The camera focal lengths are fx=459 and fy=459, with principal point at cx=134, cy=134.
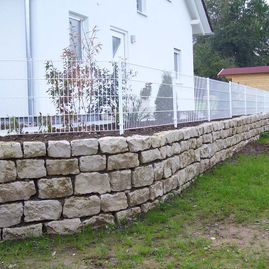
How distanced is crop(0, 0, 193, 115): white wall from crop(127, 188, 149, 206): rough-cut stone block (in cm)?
150

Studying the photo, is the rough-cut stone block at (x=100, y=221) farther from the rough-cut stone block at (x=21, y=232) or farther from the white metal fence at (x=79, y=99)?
the white metal fence at (x=79, y=99)

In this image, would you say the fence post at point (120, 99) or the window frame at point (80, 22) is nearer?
the fence post at point (120, 99)

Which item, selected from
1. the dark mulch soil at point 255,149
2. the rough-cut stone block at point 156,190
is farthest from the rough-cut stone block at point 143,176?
the dark mulch soil at point 255,149

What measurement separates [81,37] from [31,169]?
5473 mm

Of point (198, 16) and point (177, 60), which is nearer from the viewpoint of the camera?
point (177, 60)

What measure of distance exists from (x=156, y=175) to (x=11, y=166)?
1.86m

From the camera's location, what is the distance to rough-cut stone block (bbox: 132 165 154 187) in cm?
533

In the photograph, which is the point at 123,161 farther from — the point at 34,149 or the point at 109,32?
the point at 109,32

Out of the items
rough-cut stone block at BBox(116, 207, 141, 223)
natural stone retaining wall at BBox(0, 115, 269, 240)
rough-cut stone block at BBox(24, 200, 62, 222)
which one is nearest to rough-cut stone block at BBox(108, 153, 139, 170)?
natural stone retaining wall at BBox(0, 115, 269, 240)

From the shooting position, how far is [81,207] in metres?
4.87

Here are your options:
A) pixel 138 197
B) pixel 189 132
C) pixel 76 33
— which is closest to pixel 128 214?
pixel 138 197

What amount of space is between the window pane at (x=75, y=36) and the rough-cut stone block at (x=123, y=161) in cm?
431

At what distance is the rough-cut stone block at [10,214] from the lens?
180 inches

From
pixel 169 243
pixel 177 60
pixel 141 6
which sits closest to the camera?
pixel 169 243
